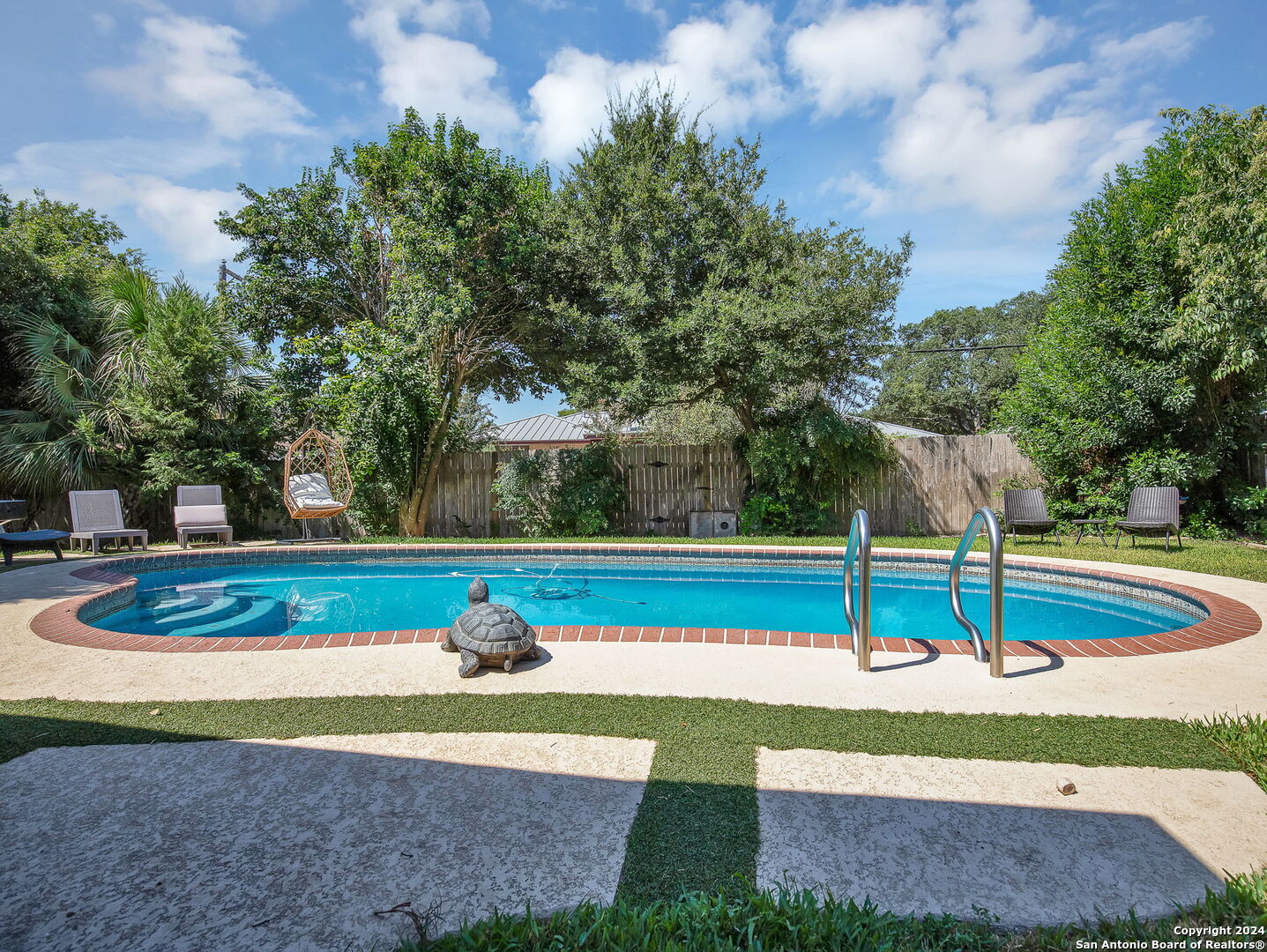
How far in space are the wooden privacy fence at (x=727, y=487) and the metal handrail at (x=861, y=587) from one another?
25.2 ft

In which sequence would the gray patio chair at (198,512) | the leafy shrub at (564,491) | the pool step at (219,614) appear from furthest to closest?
the leafy shrub at (564,491)
the gray patio chair at (198,512)
the pool step at (219,614)

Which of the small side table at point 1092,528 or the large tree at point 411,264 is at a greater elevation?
the large tree at point 411,264

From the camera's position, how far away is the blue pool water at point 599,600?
583 cm

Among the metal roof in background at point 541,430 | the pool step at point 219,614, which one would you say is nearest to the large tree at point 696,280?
the pool step at point 219,614

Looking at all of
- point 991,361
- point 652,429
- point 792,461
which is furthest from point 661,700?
point 991,361

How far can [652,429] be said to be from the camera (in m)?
15.2

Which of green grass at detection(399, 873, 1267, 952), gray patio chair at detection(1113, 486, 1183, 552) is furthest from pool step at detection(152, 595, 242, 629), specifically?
gray patio chair at detection(1113, 486, 1183, 552)

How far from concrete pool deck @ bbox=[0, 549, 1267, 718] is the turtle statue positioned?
0.09 meters

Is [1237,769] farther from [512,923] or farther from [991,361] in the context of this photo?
[991,361]

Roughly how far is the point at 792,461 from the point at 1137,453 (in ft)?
16.6

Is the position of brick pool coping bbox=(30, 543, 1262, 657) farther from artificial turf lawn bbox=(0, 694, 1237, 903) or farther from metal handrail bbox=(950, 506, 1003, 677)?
artificial turf lawn bbox=(0, 694, 1237, 903)

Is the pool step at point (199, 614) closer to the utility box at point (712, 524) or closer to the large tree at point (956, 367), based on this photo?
the utility box at point (712, 524)

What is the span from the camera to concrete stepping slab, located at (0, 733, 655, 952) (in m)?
1.57

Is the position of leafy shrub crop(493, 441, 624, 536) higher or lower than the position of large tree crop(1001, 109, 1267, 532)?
lower
